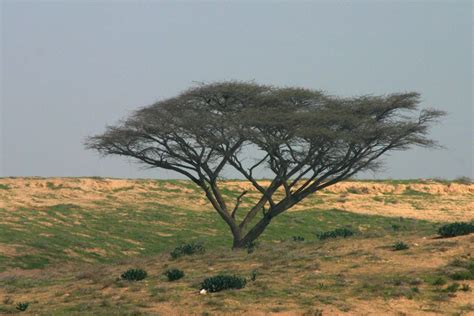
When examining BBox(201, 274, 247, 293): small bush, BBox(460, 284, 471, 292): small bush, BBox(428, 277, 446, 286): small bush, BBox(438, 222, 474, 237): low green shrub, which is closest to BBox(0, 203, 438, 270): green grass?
BBox(438, 222, 474, 237): low green shrub

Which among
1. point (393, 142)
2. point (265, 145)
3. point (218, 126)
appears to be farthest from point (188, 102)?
point (393, 142)

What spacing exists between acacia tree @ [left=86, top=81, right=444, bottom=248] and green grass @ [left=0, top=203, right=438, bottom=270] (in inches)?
152

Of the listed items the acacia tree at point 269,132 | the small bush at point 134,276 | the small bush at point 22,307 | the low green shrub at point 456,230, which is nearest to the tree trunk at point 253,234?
the acacia tree at point 269,132

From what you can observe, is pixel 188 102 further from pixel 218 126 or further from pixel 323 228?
pixel 323 228

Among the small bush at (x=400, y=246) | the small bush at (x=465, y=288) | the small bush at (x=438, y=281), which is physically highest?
the small bush at (x=400, y=246)

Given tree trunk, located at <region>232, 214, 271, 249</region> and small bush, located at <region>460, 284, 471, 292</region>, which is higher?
tree trunk, located at <region>232, 214, 271, 249</region>

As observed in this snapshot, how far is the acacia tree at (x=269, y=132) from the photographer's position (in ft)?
93.4

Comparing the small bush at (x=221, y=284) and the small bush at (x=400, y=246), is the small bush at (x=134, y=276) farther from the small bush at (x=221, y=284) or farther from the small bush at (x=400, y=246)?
the small bush at (x=400, y=246)

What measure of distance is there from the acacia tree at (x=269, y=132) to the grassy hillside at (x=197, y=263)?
132 inches

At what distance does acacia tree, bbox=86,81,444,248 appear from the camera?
28.5 meters

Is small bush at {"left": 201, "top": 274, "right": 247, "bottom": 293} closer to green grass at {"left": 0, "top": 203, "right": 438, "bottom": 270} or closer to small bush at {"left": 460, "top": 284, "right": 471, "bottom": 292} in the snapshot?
small bush at {"left": 460, "top": 284, "right": 471, "bottom": 292}

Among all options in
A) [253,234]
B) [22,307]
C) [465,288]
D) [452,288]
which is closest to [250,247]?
[253,234]

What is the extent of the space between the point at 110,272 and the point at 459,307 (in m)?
12.4

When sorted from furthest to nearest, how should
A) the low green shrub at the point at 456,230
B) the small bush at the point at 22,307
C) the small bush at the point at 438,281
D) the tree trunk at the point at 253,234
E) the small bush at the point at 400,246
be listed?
the tree trunk at the point at 253,234 < the low green shrub at the point at 456,230 < the small bush at the point at 400,246 < the small bush at the point at 438,281 < the small bush at the point at 22,307
